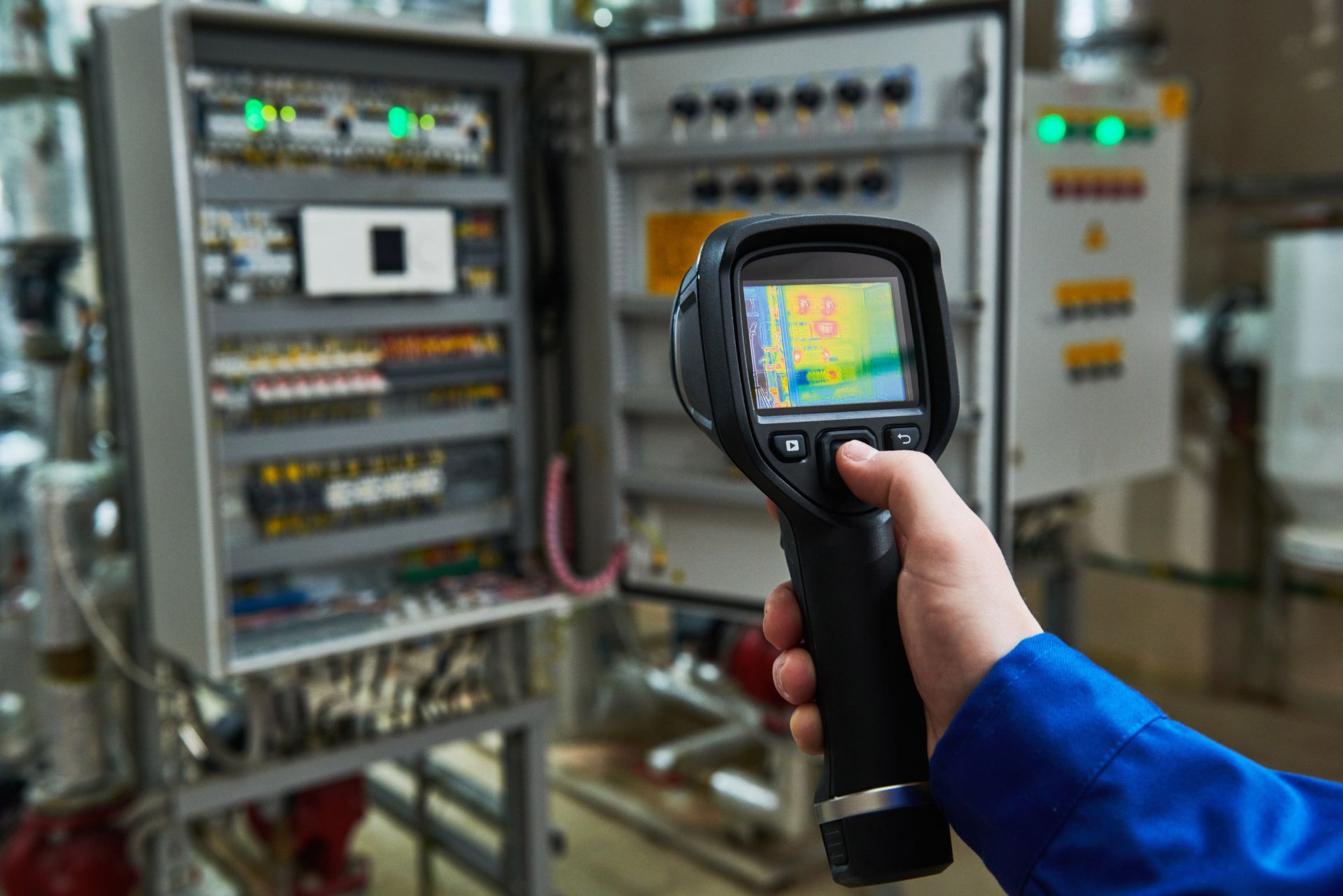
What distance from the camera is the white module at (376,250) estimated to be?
2.15 metres

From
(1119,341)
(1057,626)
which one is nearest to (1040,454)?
(1119,341)

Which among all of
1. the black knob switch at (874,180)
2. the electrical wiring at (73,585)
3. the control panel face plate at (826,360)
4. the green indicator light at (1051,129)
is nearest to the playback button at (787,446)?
the control panel face plate at (826,360)

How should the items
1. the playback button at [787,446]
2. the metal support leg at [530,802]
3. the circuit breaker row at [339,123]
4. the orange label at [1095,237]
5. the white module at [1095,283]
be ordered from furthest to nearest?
the orange label at [1095,237] → the white module at [1095,283] → the metal support leg at [530,802] → the circuit breaker row at [339,123] → the playback button at [787,446]

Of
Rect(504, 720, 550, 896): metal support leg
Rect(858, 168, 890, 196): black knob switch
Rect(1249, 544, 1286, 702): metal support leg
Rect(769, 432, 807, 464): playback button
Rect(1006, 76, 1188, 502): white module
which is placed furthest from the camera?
Rect(1249, 544, 1286, 702): metal support leg

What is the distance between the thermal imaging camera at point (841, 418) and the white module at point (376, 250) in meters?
1.43

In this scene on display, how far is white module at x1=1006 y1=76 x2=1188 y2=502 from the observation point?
300 cm

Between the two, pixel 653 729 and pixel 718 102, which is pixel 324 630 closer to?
pixel 718 102

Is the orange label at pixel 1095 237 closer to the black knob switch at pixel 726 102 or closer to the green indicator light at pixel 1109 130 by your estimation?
the green indicator light at pixel 1109 130

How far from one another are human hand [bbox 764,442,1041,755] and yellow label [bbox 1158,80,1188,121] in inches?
114

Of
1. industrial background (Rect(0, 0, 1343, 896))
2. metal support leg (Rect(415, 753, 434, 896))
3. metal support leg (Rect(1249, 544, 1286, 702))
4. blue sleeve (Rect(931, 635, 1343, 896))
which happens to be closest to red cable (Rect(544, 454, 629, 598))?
industrial background (Rect(0, 0, 1343, 896))

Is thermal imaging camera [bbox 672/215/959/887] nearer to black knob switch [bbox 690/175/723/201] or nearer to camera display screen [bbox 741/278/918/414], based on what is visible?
camera display screen [bbox 741/278/918/414]

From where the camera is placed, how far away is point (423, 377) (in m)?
2.34

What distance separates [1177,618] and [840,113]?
268 centimetres

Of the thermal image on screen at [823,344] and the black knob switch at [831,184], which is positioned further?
the black knob switch at [831,184]
